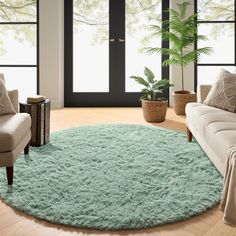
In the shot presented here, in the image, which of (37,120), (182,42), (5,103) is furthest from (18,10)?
(5,103)

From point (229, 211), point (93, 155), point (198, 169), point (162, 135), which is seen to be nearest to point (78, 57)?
point (162, 135)

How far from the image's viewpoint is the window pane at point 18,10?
6062 millimetres

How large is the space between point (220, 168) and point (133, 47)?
13.5ft

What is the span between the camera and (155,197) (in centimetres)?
239

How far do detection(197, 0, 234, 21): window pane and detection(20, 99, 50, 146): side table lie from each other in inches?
143

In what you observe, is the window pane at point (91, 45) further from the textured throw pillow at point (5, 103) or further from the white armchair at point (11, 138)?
the white armchair at point (11, 138)

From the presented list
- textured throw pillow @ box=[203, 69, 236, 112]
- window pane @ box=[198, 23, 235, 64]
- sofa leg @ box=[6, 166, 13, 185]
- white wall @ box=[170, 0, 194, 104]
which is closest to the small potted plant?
white wall @ box=[170, 0, 194, 104]

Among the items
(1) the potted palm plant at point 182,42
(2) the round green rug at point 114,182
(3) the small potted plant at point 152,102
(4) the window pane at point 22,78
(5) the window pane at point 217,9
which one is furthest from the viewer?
(4) the window pane at point 22,78

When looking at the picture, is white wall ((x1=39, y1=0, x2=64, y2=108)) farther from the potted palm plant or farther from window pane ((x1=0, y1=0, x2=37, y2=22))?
the potted palm plant

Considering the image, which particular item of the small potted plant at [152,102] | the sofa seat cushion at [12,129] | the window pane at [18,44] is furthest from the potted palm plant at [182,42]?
the sofa seat cushion at [12,129]

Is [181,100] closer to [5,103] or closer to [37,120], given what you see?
[37,120]

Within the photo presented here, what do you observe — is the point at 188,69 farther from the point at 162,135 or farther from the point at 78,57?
the point at 162,135

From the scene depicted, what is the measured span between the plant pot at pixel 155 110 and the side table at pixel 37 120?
172 centimetres

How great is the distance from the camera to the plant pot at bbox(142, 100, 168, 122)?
4945 mm
